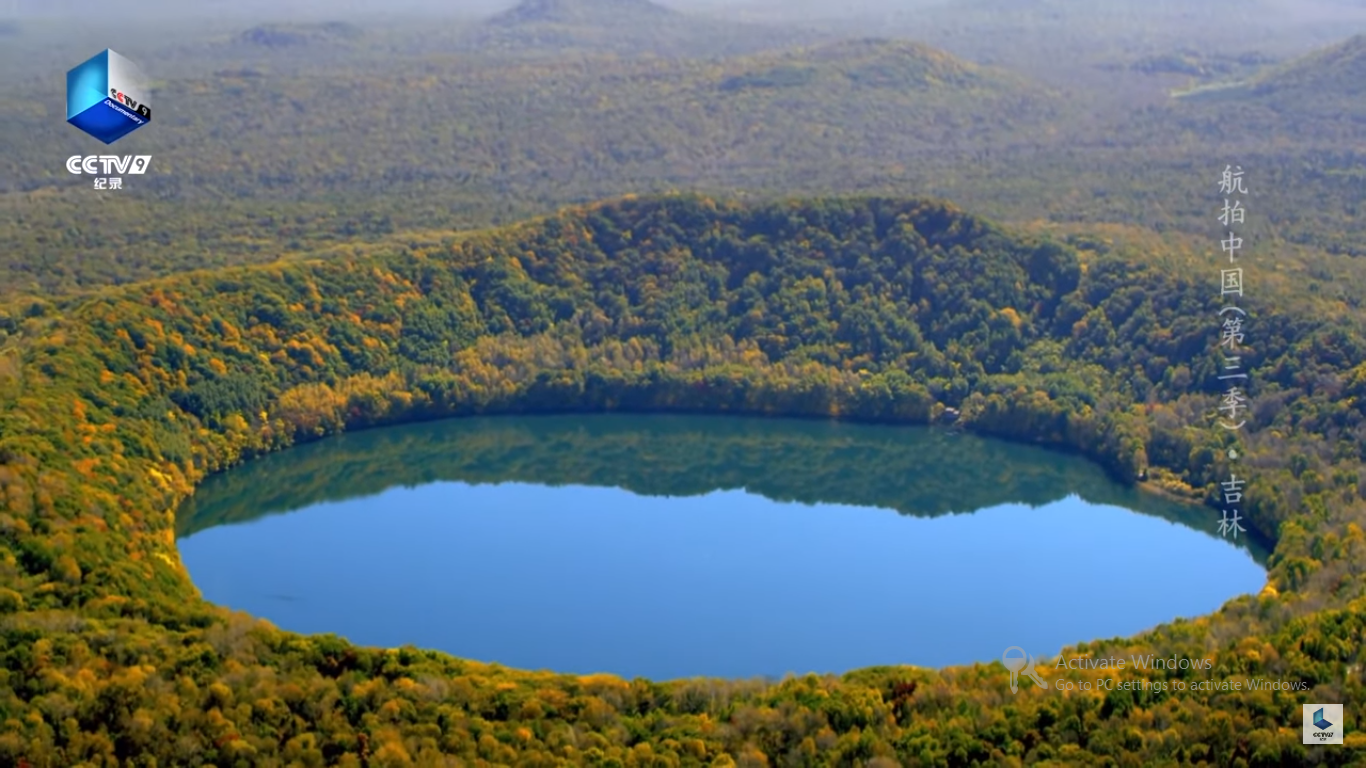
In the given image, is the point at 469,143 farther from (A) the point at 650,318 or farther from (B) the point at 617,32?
(B) the point at 617,32

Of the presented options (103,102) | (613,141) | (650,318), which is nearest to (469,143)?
(613,141)

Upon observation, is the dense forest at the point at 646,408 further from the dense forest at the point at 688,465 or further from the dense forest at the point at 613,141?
the dense forest at the point at 613,141

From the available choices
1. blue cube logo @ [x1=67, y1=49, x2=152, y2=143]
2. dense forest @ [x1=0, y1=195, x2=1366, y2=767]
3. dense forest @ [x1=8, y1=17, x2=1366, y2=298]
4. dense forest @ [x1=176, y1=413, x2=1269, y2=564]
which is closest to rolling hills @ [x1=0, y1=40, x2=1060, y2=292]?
dense forest @ [x1=8, y1=17, x2=1366, y2=298]

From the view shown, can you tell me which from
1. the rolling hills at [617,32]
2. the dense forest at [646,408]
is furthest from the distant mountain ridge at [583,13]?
the dense forest at [646,408]

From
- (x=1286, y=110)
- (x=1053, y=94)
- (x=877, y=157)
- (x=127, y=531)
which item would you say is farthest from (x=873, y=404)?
(x=1053, y=94)

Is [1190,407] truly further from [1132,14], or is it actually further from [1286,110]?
[1132,14]

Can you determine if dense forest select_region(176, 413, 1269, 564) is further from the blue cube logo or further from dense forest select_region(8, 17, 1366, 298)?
dense forest select_region(8, 17, 1366, 298)

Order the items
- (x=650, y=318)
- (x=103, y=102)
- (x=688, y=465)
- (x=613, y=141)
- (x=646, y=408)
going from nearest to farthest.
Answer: (x=103, y=102), (x=688, y=465), (x=646, y=408), (x=650, y=318), (x=613, y=141)
